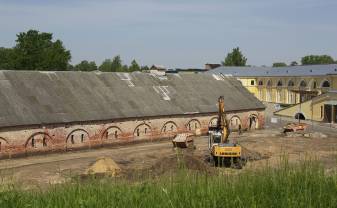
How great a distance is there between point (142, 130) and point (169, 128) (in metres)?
2.79

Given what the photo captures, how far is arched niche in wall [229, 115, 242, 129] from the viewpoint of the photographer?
40750 mm

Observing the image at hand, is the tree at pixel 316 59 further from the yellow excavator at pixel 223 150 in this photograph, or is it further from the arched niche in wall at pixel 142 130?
the yellow excavator at pixel 223 150

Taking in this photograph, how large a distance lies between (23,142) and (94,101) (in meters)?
7.10

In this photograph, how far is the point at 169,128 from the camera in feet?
119

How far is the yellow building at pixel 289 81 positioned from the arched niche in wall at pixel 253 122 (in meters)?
17.5

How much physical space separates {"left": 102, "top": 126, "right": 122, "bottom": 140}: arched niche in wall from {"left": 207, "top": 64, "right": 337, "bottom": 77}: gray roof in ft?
115

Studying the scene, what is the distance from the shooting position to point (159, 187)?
244 inches

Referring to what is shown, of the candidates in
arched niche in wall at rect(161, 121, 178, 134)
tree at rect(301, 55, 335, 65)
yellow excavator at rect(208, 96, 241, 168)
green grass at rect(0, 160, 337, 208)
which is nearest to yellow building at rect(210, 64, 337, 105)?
arched niche in wall at rect(161, 121, 178, 134)

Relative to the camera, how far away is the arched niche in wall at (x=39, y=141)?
2859cm

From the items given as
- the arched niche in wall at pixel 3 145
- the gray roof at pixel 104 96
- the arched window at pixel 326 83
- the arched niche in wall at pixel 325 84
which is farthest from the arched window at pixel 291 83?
the arched niche in wall at pixel 3 145

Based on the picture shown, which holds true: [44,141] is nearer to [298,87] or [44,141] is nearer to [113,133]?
[113,133]

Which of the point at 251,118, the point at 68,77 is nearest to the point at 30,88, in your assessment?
the point at 68,77

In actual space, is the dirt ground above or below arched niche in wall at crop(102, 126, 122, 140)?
below

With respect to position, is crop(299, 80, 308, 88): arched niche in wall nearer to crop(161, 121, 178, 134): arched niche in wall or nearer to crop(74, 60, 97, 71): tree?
crop(161, 121, 178, 134): arched niche in wall
